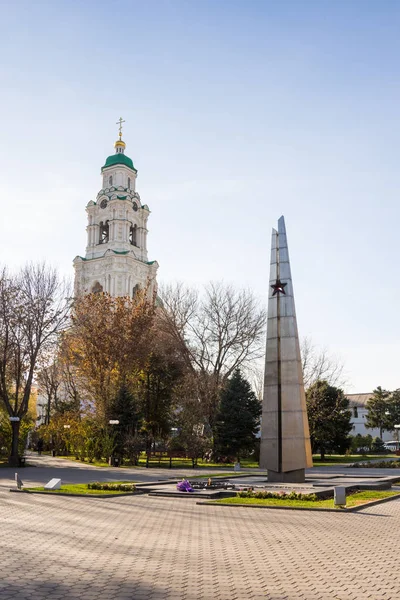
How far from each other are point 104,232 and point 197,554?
69689 mm

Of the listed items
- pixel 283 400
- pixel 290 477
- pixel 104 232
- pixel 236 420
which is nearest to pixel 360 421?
pixel 104 232

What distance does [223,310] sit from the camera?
41.3m

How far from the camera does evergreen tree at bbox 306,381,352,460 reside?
42.3 m

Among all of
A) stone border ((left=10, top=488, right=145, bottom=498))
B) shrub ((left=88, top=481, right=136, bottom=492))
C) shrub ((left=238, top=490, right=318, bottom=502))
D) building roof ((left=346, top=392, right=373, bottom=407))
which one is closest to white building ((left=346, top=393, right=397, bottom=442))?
building roof ((left=346, top=392, right=373, bottom=407))

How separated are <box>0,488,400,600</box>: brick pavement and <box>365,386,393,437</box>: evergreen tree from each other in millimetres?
58425

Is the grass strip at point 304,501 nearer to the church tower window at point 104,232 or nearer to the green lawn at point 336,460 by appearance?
the green lawn at point 336,460

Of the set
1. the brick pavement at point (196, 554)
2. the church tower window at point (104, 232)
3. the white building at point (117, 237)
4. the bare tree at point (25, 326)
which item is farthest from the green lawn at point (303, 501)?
the church tower window at point (104, 232)

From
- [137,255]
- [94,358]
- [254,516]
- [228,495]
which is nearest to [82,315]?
[94,358]

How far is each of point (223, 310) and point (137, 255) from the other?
34952 mm

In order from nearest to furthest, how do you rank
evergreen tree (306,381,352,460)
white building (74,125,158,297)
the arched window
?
1. evergreen tree (306,381,352,460)
2. white building (74,125,158,297)
3. the arched window

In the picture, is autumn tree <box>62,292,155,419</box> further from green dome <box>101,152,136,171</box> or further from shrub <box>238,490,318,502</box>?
green dome <box>101,152,136,171</box>

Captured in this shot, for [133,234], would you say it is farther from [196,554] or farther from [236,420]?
[196,554]

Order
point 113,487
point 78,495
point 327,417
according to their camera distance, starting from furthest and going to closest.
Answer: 1. point 327,417
2. point 113,487
3. point 78,495

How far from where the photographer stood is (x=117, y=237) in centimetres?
7238
